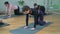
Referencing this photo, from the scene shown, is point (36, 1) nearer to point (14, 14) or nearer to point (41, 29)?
point (14, 14)

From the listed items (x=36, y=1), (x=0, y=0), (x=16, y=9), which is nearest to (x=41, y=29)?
(x=16, y=9)

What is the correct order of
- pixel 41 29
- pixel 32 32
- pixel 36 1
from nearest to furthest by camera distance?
pixel 32 32
pixel 41 29
pixel 36 1

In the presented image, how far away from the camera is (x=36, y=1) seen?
6.75 meters

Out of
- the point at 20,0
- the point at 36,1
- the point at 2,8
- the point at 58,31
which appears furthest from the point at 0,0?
the point at 58,31

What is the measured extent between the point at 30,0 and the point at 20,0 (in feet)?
1.25

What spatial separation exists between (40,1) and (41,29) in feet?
9.03

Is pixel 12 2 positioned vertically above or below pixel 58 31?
above

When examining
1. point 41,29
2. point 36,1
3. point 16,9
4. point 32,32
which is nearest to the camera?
point 32,32

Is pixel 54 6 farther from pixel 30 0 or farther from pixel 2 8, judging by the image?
pixel 2 8

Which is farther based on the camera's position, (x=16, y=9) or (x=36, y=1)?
(x=36, y=1)

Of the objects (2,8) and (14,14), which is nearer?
(14,14)

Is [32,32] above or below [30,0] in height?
below

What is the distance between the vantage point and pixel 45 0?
21.9 feet

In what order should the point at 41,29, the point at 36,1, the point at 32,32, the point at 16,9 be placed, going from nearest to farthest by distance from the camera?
the point at 32,32 < the point at 41,29 < the point at 16,9 < the point at 36,1
